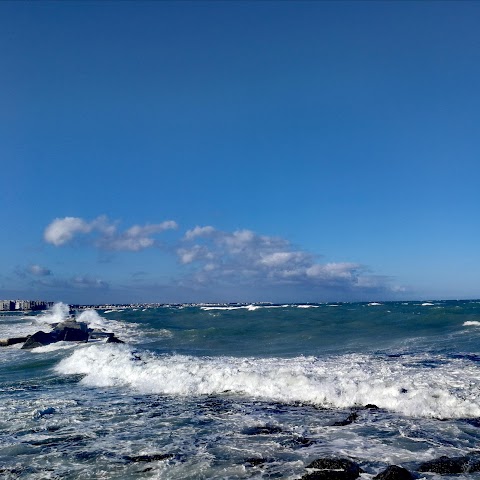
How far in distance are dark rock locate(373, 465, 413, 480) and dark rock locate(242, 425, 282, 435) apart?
132 inches

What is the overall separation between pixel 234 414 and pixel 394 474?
18.9ft

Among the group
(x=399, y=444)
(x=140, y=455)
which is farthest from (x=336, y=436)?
(x=140, y=455)

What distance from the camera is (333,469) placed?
8.56m

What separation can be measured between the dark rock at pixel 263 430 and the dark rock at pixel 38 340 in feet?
81.3

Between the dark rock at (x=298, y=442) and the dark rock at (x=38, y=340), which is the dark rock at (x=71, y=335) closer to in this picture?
the dark rock at (x=38, y=340)

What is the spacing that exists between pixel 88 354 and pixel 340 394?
15394 millimetres

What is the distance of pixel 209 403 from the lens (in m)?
14.7

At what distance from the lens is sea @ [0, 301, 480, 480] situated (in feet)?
30.8

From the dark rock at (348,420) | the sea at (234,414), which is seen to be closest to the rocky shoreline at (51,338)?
the sea at (234,414)

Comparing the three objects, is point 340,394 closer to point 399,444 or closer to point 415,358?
point 399,444

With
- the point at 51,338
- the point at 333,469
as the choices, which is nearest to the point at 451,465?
the point at 333,469

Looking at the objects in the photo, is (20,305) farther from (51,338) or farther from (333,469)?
(333,469)

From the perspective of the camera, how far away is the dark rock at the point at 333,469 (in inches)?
324

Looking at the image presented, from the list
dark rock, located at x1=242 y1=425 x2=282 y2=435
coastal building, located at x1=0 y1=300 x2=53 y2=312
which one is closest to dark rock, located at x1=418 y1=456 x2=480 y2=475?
dark rock, located at x1=242 y1=425 x2=282 y2=435
